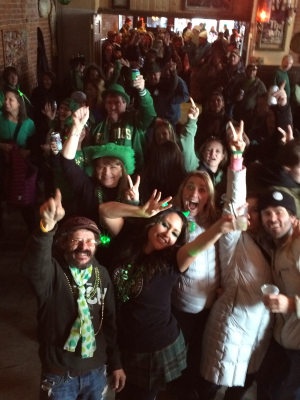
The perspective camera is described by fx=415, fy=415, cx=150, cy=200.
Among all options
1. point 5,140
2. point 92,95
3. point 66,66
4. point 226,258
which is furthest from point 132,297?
point 66,66

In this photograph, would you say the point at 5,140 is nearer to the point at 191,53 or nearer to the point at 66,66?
the point at 66,66

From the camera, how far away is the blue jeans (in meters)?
2.24

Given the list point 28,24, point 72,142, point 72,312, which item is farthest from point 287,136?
point 28,24

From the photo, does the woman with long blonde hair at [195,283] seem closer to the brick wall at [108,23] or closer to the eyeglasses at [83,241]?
the eyeglasses at [83,241]

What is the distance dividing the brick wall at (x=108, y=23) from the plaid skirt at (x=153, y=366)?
12.6 m

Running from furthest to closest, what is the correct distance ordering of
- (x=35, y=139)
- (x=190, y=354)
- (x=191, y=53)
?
(x=191, y=53), (x=35, y=139), (x=190, y=354)

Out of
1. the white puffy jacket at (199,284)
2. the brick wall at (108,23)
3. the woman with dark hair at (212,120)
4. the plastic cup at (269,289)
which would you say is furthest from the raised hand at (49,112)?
the brick wall at (108,23)

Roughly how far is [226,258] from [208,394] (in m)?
1.05

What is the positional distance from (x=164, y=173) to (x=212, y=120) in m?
2.25

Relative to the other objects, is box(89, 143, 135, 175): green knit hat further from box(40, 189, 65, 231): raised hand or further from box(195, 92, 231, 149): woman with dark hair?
box(195, 92, 231, 149): woman with dark hair

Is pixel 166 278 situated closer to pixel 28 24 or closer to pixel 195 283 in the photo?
pixel 195 283

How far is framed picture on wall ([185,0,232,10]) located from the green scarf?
9462 millimetres

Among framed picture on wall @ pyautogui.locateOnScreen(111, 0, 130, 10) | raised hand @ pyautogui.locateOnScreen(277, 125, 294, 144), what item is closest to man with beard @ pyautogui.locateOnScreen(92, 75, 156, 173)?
raised hand @ pyautogui.locateOnScreen(277, 125, 294, 144)

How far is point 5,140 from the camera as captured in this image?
457 centimetres
